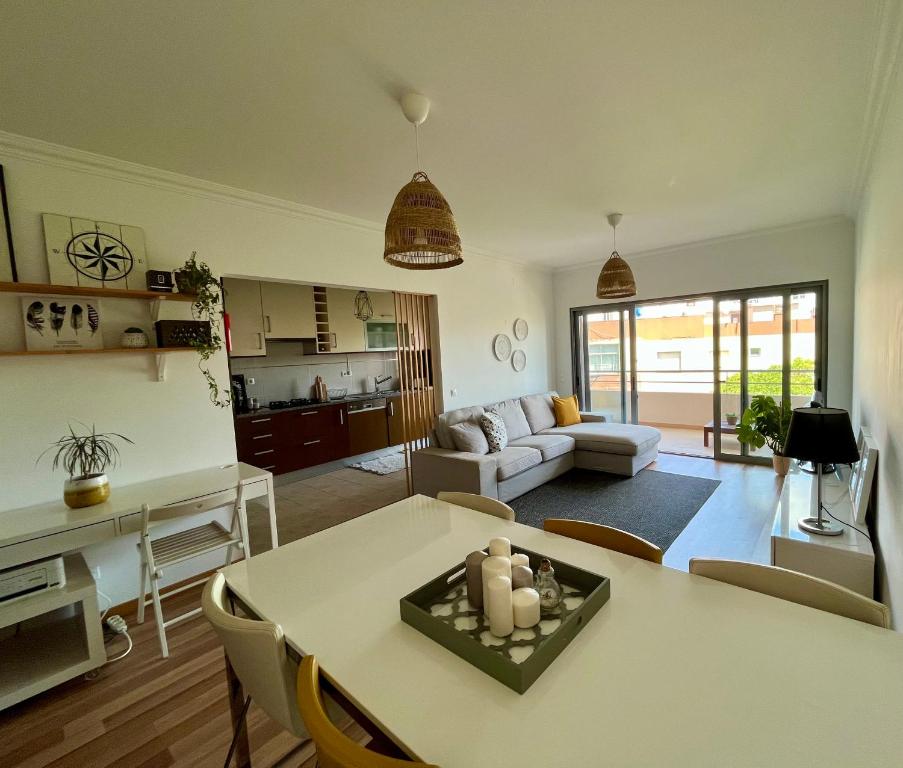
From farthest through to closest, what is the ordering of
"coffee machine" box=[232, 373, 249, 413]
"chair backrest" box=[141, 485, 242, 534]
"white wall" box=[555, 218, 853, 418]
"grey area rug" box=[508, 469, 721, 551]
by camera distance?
"coffee machine" box=[232, 373, 249, 413], "white wall" box=[555, 218, 853, 418], "grey area rug" box=[508, 469, 721, 551], "chair backrest" box=[141, 485, 242, 534]

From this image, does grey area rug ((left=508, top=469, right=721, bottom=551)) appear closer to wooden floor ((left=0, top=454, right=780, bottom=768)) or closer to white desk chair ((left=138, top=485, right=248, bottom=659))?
wooden floor ((left=0, top=454, right=780, bottom=768))

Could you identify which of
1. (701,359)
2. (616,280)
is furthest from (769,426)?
(616,280)

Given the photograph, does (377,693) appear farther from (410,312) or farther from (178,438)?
(410,312)

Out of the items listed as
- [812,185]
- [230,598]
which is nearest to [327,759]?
[230,598]

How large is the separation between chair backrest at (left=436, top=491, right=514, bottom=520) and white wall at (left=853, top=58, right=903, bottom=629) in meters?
1.38

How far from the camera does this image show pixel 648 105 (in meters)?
2.09

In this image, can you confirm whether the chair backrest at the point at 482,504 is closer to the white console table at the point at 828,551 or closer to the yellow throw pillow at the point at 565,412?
the white console table at the point at 828,551

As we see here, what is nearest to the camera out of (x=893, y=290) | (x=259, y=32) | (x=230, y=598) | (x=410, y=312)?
(x=230, y=598)

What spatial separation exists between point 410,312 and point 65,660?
3.53 m

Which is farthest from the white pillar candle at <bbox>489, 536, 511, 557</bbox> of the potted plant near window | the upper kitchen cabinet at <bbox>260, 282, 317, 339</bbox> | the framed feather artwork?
the upper kitchen cabinet at <bbox>260, 282, 317, 339</bbox>

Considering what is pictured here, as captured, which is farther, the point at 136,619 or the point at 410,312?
the point at 410,312

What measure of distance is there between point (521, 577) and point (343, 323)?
17.1ft

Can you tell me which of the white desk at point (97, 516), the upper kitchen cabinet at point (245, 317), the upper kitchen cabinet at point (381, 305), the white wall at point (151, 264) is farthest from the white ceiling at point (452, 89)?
the upper kitchen cabinet at point (381, 305)

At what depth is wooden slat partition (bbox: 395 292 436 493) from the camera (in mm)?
4379
